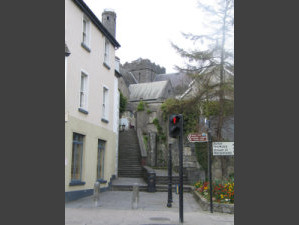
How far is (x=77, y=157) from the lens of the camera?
44.0 feet

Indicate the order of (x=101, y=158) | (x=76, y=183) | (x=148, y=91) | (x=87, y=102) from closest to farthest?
1. (x=76, y=183)
2. (x=87, y=102)
3. (x=101, y=158)
4. (x=148, y=91)

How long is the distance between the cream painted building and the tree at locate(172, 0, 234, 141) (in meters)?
3.59

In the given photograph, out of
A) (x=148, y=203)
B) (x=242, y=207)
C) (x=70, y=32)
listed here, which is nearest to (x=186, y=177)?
(x=148, y=203)

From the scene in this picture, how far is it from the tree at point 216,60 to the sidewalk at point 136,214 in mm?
4586

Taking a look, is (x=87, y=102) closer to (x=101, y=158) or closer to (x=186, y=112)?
(x=101, y=158)

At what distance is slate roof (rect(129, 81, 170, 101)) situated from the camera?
47.3 meters

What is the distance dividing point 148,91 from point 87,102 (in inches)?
1362

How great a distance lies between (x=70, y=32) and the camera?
515 inches

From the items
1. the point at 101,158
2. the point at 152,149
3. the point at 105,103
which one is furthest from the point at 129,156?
the point at 105,103

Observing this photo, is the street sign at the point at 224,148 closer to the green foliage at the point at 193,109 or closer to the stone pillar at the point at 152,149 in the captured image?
the green foliage at the point at 193,109

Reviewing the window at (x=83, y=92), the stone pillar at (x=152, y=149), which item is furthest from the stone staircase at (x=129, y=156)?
the window at (x=83, y=92)

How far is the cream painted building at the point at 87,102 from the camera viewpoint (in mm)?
12781

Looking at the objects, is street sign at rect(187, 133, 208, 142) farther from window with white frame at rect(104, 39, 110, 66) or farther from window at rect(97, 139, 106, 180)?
window with white frame at rect(104, 39, 110, 66)

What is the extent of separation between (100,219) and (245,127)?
515 cm
